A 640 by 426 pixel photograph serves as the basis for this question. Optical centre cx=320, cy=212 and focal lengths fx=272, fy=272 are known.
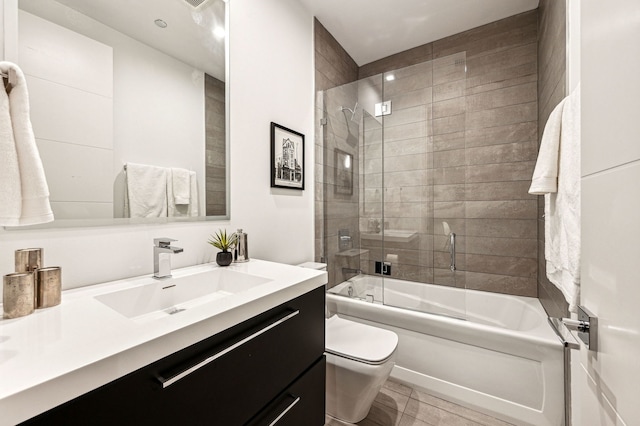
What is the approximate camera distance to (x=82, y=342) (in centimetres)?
59

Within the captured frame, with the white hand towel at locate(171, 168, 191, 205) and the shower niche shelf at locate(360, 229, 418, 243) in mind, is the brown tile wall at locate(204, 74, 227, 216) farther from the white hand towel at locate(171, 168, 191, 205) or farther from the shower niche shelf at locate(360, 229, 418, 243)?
the shower niche shelf at locate(360, 229, 418, 243)

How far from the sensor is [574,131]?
1269 mm

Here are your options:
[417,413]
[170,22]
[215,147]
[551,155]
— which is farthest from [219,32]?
[417,413]

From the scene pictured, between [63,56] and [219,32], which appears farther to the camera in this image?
[219,32]

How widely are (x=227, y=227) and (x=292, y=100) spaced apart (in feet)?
3.64

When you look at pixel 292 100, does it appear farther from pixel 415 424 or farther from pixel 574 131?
pixel 415 424

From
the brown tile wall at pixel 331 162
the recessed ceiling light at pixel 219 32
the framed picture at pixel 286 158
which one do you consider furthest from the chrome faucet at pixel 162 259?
the brown tile wall at pixel 331 162

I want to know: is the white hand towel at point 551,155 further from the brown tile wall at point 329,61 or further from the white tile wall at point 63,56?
the white tile wall at point 63,56

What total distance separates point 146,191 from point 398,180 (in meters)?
1.82

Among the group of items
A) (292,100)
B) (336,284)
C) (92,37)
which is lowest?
(336,284)

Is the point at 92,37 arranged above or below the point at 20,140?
above

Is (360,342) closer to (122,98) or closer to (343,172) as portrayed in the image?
(343,172)

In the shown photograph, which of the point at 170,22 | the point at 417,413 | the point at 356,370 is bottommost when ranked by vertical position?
the point at 417,413

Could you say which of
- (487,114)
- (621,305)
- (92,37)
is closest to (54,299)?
(92,37)
